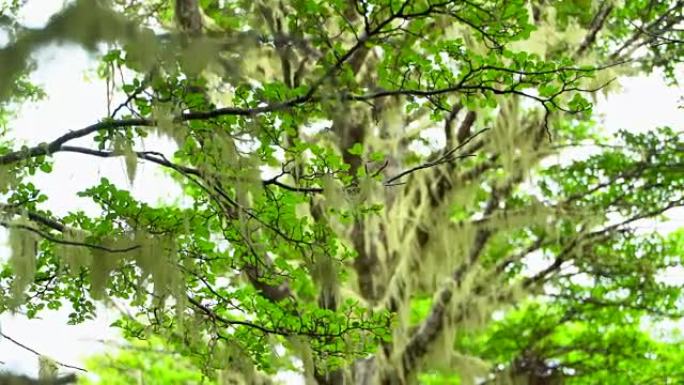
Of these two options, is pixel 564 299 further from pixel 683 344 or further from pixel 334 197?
pixel 334 197

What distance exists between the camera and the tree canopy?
3.40m

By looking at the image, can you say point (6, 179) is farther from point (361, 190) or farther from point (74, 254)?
point (361, 190)

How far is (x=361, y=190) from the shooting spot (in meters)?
3.74

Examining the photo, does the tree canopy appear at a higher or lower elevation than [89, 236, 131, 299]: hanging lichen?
higher

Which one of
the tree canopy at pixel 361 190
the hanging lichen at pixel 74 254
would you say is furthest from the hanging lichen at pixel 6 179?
the hanging lichen at pixel 74 254

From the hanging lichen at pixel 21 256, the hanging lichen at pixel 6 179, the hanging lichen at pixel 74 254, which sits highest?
the hanging lichen at pixel 6 179

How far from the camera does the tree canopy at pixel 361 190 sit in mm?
3402

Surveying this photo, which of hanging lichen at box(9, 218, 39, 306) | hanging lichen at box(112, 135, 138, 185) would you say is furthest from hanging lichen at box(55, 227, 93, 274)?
hanging lichen at box(112, 135, 138, 185)

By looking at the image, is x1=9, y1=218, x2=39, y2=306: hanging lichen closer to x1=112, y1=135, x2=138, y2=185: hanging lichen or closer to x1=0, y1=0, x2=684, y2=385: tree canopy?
x1=0, y1=0, x2=684, y2=385: tree canopy

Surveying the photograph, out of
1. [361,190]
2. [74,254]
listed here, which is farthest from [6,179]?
[361,190]

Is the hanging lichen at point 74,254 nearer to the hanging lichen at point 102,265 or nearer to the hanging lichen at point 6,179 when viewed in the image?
the hanging lichen at point 102,265

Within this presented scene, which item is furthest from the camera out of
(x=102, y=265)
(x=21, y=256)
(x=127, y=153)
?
(x=102, y=265)

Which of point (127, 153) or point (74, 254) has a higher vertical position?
point (127, 153)

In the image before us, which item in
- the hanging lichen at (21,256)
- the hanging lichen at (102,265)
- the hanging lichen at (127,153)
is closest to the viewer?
the hanging lichen at (21,256)
